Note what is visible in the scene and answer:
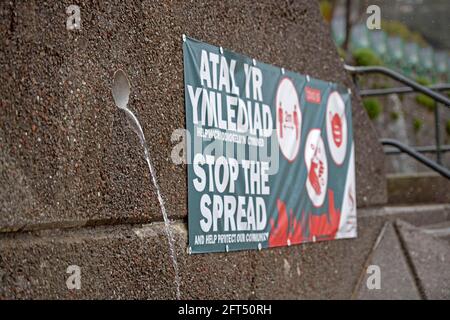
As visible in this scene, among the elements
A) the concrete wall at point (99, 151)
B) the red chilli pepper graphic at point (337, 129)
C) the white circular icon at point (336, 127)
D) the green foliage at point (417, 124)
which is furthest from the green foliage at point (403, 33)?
the concrete wall at point (99, 151)

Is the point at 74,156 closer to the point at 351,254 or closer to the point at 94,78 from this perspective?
the point at 94,78

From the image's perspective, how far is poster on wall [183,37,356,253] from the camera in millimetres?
6199

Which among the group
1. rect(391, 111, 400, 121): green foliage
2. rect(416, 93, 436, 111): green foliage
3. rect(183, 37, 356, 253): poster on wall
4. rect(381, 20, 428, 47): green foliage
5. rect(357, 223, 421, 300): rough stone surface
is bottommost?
rect(357, 223, 421, 300): rough stone surface

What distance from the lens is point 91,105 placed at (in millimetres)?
5230

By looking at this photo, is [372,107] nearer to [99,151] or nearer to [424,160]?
[424,160]

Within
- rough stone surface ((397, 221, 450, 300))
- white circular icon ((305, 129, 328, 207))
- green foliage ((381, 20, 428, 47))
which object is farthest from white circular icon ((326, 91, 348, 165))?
green foliage ((381, 20, 428, 47))

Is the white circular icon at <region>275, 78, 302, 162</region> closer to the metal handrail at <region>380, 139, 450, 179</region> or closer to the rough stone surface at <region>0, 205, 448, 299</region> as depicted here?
the rough stone surface at <region>0, 205, 448, 299</region>

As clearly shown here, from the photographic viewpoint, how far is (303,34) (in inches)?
311

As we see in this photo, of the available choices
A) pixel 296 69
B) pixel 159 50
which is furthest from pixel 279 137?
pixel 159 50

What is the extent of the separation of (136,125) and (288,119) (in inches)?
77.6

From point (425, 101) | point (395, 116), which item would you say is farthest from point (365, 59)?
point (425, 101)

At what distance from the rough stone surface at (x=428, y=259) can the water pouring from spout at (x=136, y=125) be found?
3431mm

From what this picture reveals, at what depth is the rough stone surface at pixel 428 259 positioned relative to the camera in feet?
28.6

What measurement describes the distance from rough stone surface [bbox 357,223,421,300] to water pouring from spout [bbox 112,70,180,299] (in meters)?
2.93
